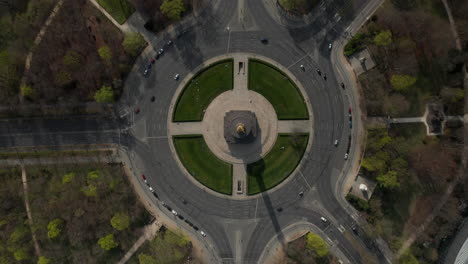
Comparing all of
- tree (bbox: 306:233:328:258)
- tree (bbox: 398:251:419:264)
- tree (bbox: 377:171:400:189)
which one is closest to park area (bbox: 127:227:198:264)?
tree (bbox: 306:233:328:258)

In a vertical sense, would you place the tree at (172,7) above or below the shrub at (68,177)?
above

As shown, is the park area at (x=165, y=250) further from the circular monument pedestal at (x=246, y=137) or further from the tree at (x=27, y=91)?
the tree at (x=27, y=91)

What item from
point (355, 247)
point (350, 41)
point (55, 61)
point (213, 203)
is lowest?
point (355, 247)

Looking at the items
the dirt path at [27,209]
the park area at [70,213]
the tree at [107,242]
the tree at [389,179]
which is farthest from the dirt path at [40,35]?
the tree at [389,179]

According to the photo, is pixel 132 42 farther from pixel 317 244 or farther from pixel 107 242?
pixel 317 244

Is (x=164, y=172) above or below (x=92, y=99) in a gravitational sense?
below

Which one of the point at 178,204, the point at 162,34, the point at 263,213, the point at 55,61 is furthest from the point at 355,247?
the point at 55,61

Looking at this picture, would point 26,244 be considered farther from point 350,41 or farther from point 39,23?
point 350,41
